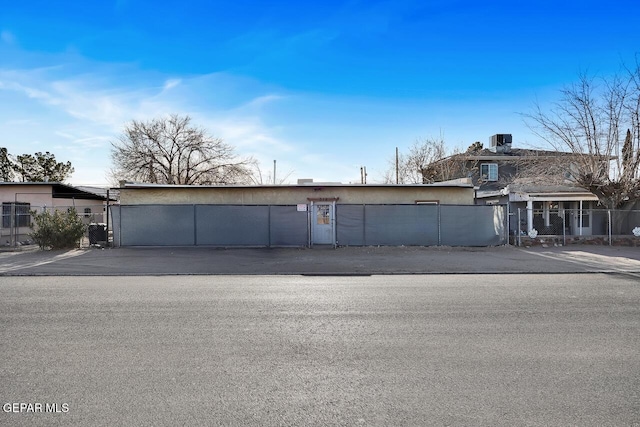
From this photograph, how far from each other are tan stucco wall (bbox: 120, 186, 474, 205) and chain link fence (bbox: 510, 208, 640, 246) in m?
4.25

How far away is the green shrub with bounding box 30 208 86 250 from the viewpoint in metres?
17.9

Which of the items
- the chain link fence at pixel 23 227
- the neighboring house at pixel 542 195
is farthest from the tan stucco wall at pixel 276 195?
the neighboring house at pixel 542 195

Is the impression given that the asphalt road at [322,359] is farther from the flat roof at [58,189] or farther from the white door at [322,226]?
the flat roof at [58,189]

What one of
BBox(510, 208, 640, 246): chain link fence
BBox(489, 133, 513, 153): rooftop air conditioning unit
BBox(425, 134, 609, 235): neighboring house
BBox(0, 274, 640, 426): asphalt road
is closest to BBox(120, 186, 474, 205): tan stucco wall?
BBox(510, 208, 640, 246): chain link fence

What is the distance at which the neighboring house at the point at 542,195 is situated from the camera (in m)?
22.7

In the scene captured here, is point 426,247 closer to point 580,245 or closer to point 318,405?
point 580,245

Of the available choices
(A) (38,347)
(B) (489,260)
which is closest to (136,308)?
(A) (38,347)

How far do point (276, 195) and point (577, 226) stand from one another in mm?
19291

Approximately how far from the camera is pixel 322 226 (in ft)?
66.8
